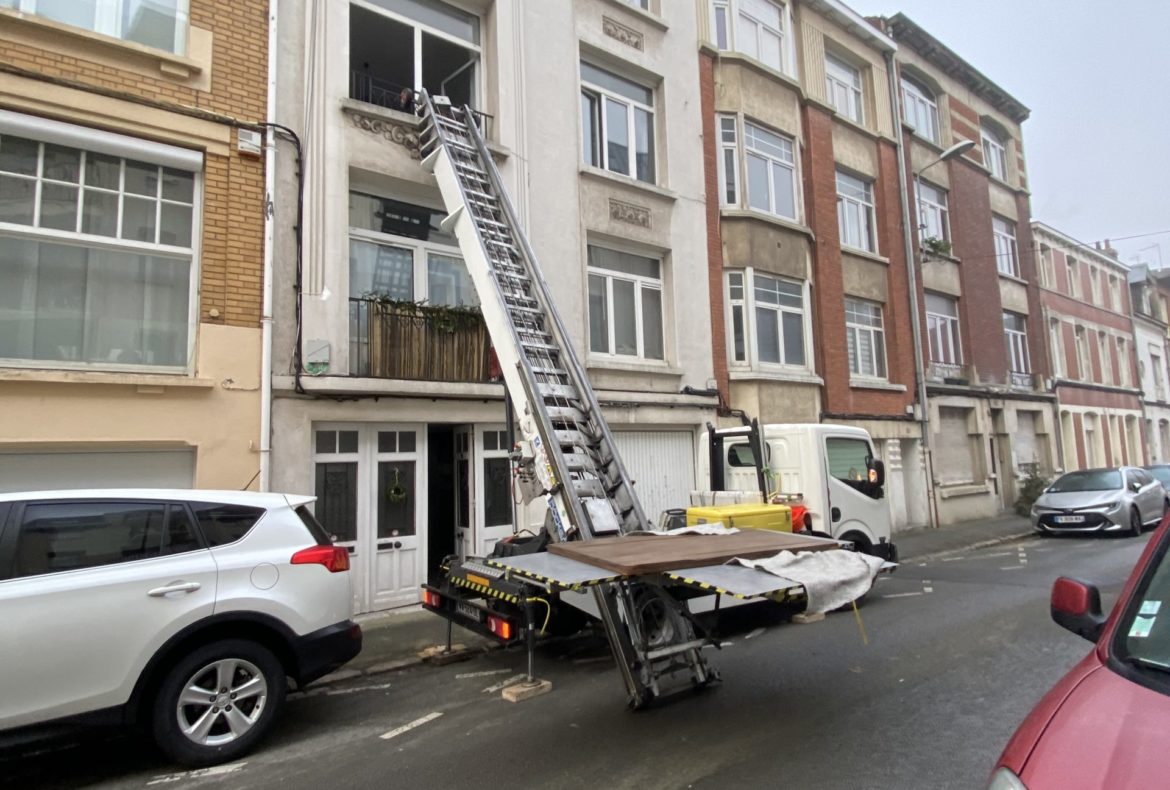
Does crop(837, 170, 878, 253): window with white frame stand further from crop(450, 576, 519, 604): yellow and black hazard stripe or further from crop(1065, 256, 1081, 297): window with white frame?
crop(450, 576, 519, 604): yellow and black hazard stripe

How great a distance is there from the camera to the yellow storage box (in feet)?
22.8

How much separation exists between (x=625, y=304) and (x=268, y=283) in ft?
20.4

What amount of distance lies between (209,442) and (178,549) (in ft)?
11.7

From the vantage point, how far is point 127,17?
791 cm

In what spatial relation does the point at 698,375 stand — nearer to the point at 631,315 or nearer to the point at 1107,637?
the point at 631,315

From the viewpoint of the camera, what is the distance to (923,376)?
17.6m

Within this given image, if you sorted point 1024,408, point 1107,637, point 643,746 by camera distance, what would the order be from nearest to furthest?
1. point 1107,637
2. point 643,746
3. point 1024,408

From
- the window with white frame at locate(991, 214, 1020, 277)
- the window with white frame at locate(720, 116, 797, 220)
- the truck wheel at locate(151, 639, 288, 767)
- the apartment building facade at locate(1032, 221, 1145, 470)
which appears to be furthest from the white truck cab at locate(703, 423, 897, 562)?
the apartment building facade at locate(1032, 221, 1145, 470)

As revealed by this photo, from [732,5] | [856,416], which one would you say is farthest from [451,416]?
[732,5]

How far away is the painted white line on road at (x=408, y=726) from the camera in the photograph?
4828 millimetres

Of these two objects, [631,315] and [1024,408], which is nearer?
[631,315]

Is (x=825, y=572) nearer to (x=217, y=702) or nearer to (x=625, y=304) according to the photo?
(x=217, y=702)

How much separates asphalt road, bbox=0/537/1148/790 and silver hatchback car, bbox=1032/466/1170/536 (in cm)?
929

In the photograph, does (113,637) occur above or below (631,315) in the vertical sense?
below
